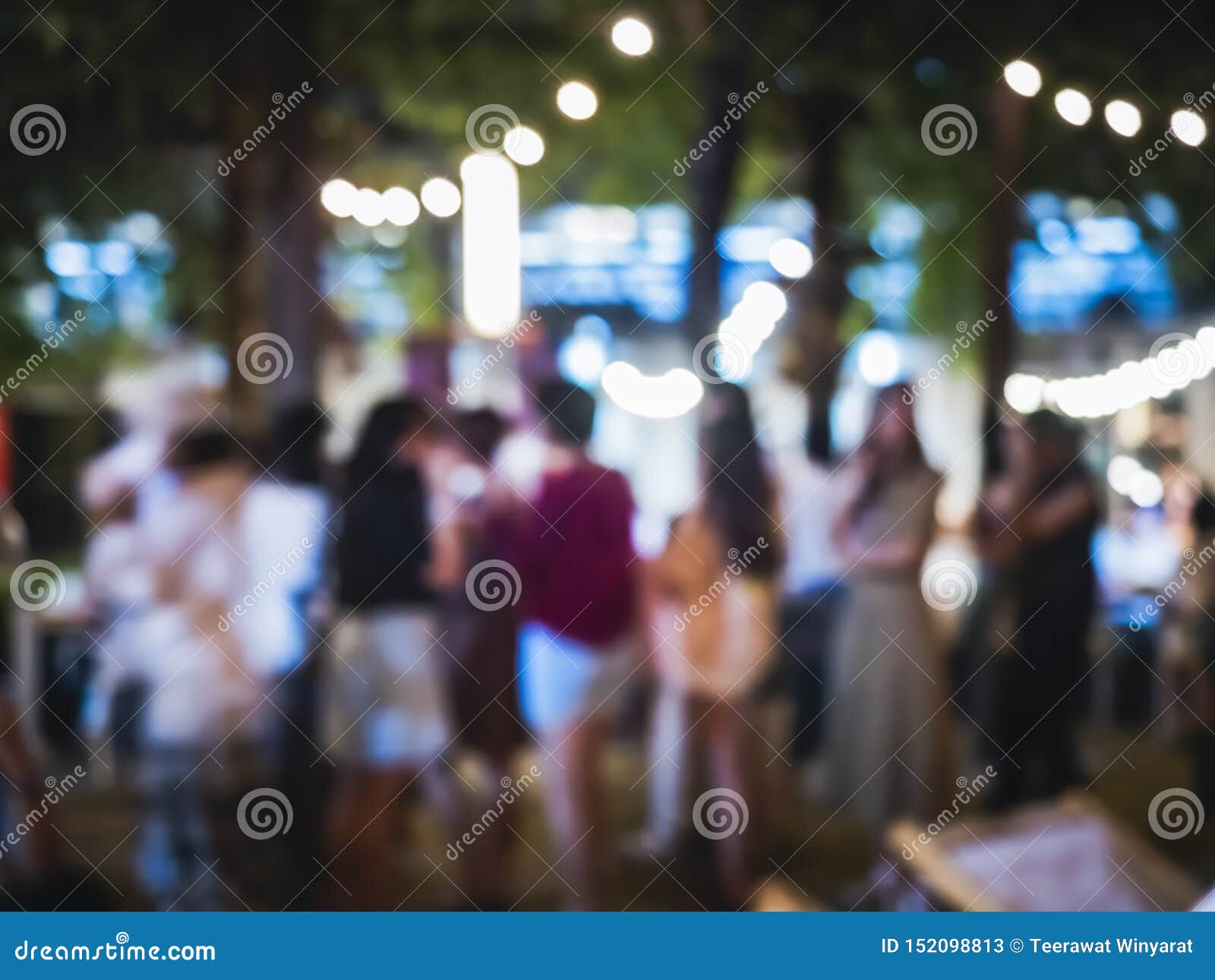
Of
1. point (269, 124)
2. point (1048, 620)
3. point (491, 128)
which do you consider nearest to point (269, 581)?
point (269, 124)

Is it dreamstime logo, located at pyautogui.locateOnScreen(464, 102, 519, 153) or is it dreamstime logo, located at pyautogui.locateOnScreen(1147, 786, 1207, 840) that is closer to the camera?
dreamstime logo, located at pyautogui.locateOnScreen(464, 102, 519, 153)

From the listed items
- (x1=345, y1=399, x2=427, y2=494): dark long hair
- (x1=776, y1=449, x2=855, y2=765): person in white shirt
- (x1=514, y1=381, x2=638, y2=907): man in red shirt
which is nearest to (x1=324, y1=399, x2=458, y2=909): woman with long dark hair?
(x1=345, y1=399, x2=427, y2=494): dark long hair

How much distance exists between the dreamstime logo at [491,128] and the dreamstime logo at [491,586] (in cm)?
95

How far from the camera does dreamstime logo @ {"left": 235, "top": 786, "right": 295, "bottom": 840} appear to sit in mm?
2619

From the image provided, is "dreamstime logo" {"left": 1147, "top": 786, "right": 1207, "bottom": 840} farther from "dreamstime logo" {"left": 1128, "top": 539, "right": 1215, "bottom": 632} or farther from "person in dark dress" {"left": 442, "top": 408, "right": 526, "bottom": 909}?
"person in dark dress" {"left": 442, "top": 408, "right": 526, "bottom": 909}

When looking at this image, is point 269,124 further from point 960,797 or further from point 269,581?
point 960,797

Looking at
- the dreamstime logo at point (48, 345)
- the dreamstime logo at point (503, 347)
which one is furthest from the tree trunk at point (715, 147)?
the dreamstime logo at point (48, 345)

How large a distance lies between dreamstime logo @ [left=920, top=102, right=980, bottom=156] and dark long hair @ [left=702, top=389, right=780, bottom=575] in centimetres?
74

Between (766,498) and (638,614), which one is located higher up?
(766,498)

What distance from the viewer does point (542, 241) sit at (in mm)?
2543

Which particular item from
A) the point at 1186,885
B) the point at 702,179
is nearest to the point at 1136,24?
the point at 702,179

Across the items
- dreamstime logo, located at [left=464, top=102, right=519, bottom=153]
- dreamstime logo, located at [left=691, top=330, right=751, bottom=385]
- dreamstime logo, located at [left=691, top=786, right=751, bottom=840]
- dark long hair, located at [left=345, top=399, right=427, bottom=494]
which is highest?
dreamstime logo, located at [left=464, top=102, right=519, bottom=153]
